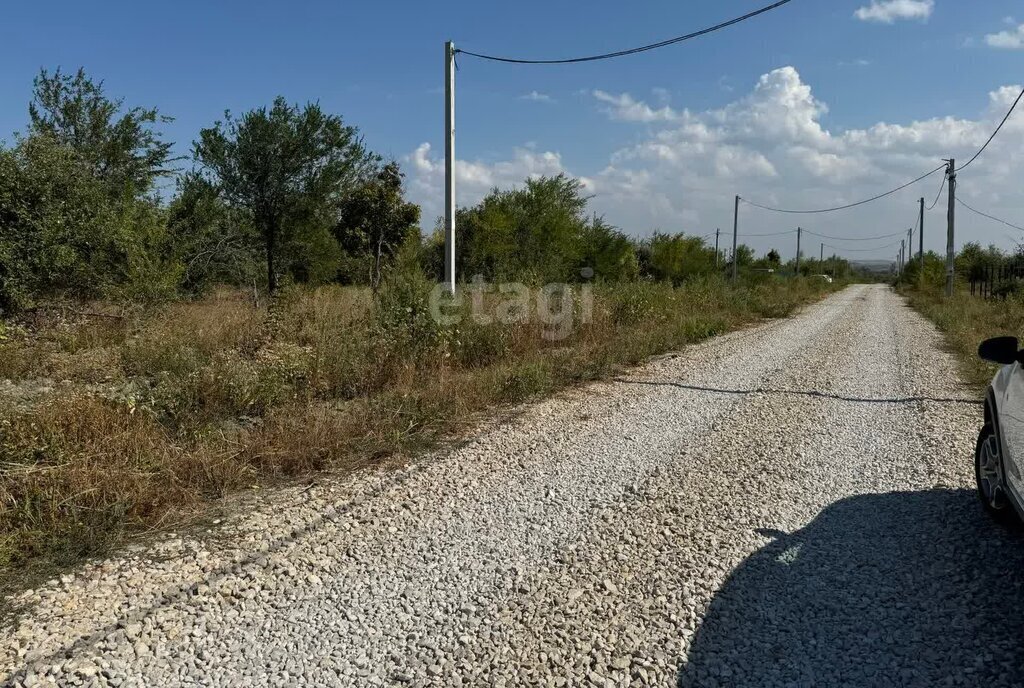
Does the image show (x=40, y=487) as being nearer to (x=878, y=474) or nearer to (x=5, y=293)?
(x=878, y=474)

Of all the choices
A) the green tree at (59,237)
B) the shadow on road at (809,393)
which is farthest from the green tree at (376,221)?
the shadow on road at (809,393)

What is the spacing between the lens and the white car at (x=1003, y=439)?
341 centimetres

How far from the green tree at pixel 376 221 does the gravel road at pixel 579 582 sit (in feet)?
69.0

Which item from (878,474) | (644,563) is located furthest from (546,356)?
(644,563)

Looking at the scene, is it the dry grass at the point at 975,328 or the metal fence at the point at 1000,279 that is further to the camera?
the metal fence at the point at 1000,279

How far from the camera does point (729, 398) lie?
777 centimetres

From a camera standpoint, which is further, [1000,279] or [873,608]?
[1000,279]

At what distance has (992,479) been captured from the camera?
3969mm

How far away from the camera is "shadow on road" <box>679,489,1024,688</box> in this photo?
2584mm

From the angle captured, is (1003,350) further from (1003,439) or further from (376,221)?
(376,221)

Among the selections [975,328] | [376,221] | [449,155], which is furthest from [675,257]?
[449,155]

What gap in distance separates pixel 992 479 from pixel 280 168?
68.3ft

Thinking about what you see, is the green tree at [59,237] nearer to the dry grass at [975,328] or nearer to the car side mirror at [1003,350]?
the car side mirror at [1003,350]

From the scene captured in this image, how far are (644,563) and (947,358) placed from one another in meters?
10.4
